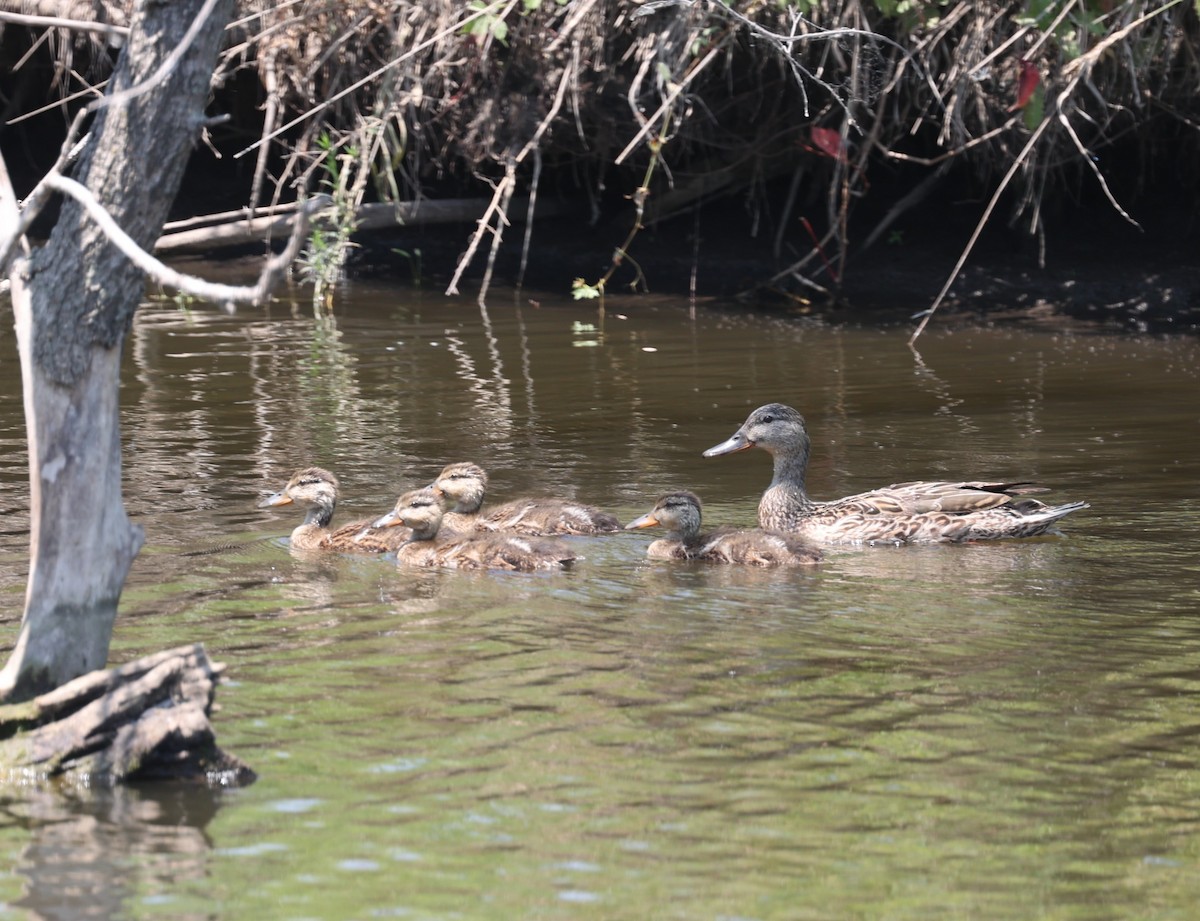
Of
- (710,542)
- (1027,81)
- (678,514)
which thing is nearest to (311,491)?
(678,514)

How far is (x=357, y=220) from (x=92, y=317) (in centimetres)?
1093

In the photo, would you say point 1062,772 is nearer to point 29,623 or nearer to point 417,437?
point 29,623

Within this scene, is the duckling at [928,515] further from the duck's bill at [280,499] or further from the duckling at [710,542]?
the duck's bill at [280,499]

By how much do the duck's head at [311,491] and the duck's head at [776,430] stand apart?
204cm

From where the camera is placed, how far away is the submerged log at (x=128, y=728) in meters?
5.25

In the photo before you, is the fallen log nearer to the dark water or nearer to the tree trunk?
the dark water

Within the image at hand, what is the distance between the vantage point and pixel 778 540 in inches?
334

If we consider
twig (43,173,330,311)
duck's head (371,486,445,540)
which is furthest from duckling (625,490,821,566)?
twig (43,173,330,311)

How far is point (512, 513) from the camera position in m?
9.07

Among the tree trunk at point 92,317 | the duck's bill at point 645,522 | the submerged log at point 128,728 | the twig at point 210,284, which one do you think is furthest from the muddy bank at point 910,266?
the twig at point 210,284

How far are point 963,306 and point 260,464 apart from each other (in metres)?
8.28

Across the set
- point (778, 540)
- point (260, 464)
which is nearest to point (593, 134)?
point (260, 464)

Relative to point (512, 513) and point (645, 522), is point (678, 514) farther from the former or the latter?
point (512, 513)

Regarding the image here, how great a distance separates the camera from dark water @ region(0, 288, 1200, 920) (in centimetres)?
473
